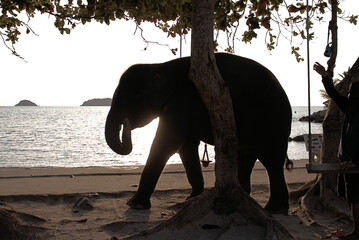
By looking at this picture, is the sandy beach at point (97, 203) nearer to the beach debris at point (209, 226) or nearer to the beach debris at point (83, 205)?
the beach debris at point (83, 205)

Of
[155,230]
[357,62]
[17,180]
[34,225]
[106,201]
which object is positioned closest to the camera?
[155,230]

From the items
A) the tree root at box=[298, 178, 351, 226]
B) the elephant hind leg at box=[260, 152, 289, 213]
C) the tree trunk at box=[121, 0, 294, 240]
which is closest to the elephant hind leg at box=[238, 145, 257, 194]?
the elephant hind leg at box=[260, 152, 289, 213]

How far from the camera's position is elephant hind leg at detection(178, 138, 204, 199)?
26.3ft

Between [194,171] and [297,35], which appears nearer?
[194,171]

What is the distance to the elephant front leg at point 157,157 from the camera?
724 centimetres

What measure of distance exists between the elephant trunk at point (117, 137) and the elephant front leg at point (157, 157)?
481 millimetres

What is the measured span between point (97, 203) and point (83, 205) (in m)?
0.44

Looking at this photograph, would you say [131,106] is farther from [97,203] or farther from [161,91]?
[97,203]

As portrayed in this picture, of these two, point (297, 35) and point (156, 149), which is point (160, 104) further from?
point (297, 35)

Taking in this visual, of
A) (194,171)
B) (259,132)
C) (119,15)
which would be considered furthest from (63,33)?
(259,132)

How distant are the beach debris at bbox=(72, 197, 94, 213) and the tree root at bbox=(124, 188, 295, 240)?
7.58 ft

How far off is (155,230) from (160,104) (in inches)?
106

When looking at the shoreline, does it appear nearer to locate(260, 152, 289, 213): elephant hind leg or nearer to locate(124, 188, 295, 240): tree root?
locate(260, 152, 289, 213): elephant hind leg

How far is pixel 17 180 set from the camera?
10.8m
